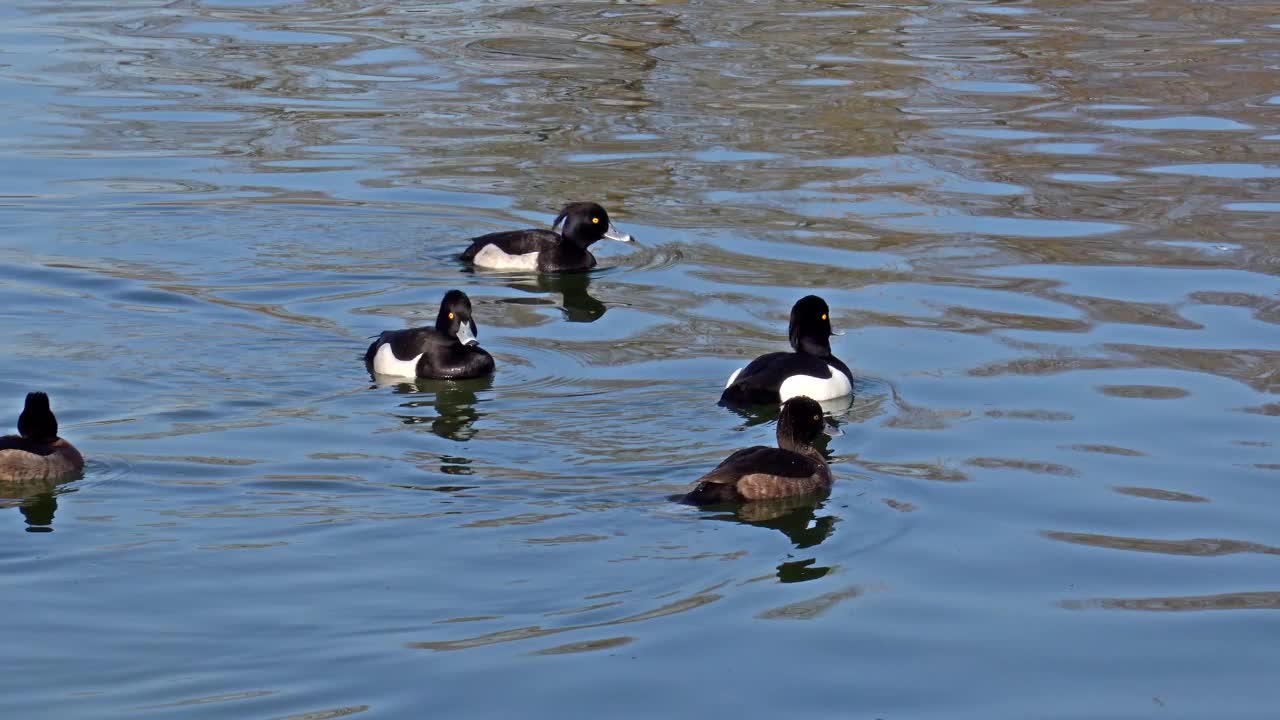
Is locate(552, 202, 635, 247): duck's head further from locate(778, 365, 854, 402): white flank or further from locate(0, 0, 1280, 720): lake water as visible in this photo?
locate(778, 365, 854, 402): white flank

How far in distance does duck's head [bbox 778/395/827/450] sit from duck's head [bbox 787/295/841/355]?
86.2 inches

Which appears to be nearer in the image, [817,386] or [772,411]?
[772,411]

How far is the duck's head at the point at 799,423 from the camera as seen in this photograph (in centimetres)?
1088

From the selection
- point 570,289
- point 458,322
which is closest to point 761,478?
point 458,322

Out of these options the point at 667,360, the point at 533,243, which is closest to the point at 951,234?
the point at 533,243

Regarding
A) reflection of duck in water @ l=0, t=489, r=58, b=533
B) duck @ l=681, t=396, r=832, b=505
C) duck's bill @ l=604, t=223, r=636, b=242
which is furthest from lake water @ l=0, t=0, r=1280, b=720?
duck's bill @ l=604, t=223, r=636, b=242

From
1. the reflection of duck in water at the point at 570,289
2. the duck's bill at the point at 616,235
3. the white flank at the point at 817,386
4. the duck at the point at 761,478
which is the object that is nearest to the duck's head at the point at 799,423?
the duck at the point at 761,478

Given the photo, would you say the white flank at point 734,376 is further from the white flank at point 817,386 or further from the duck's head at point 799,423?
the duck's head at point 799,423

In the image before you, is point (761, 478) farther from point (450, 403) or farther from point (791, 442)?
point (450, 403)

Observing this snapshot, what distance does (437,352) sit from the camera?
517 inches

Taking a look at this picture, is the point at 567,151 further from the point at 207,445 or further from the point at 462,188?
the point at 207,445

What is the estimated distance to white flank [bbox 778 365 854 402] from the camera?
39.9ft

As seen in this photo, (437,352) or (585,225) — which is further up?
(585,225)

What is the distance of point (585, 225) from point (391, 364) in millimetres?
4183
